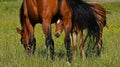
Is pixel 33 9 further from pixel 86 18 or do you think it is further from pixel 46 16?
pixel 86 18

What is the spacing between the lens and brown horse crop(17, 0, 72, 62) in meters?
8.56

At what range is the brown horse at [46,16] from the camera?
8.56 meters

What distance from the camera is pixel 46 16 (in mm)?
8531

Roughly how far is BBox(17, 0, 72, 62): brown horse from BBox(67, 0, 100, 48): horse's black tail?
1.27ft

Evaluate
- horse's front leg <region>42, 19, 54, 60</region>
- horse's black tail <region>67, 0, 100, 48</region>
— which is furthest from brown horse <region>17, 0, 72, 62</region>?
horse's black tail <region>67, 0, 100, 48</region>

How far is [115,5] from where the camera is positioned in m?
36.3

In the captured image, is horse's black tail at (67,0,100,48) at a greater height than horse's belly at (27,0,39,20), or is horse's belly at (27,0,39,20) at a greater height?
horse's belly at (27,0,39,20)

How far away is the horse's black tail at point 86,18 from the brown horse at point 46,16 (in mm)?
388

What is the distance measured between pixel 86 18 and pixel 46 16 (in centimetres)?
138

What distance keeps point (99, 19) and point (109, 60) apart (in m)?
2.47

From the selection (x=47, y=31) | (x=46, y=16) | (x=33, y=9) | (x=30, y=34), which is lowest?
(x=30, y=34)

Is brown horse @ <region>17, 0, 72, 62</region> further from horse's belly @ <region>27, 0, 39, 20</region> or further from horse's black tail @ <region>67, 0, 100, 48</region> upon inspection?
horse's black tail @ <region>67, 0, 100, 48</region>

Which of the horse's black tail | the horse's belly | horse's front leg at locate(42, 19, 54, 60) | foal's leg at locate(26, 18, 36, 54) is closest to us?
horse's front leg at locate(42, 19, 54, 60)

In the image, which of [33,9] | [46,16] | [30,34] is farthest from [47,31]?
[30,34]
